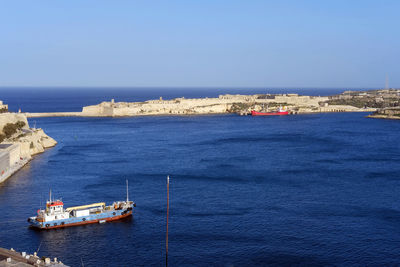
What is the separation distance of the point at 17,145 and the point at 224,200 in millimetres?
32738

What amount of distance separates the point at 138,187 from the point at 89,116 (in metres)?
94.0

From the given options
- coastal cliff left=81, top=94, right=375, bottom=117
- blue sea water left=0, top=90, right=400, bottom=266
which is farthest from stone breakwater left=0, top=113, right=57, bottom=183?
coastal cliff left=81, top=94, right=375, bottom=117

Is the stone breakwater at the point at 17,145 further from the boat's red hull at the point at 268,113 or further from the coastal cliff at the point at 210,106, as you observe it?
the boat's red hull at the point at 268,113

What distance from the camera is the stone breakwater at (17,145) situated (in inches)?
2116

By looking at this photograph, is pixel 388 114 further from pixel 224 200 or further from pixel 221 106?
pixel 224 200

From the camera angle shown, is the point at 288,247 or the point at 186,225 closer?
the point at 288,247

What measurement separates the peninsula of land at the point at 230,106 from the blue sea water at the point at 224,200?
62045mm

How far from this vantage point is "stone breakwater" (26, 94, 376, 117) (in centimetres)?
14099

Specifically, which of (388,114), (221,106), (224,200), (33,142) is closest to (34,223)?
(224,200)

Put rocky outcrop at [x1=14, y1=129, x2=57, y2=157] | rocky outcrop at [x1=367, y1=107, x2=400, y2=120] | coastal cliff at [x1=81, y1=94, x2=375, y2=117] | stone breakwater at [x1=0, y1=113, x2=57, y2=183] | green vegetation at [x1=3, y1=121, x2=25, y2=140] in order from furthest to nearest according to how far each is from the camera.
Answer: coastal cliff at [x1=81, y1=94, x2=375, y2=117], rocky outcrop at [x1=367, y1=107, x2=400, y2=120], green vegetation at [x1=3, y1=121, x2=25, y2=140], rocky outcrop at [x1=14, y1=129, x2=57, y2=157], stone breakwater at [x1=0, y1=113, x2=57, y2=183]

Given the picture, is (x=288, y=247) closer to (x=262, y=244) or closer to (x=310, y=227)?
(x=262, y=244)

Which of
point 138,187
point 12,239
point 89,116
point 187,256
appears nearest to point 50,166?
point 138,187

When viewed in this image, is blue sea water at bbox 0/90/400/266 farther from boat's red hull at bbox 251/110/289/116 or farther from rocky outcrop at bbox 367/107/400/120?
boat's red hull at bbox 251/110/289/116

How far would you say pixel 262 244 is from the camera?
3219 centimetres
